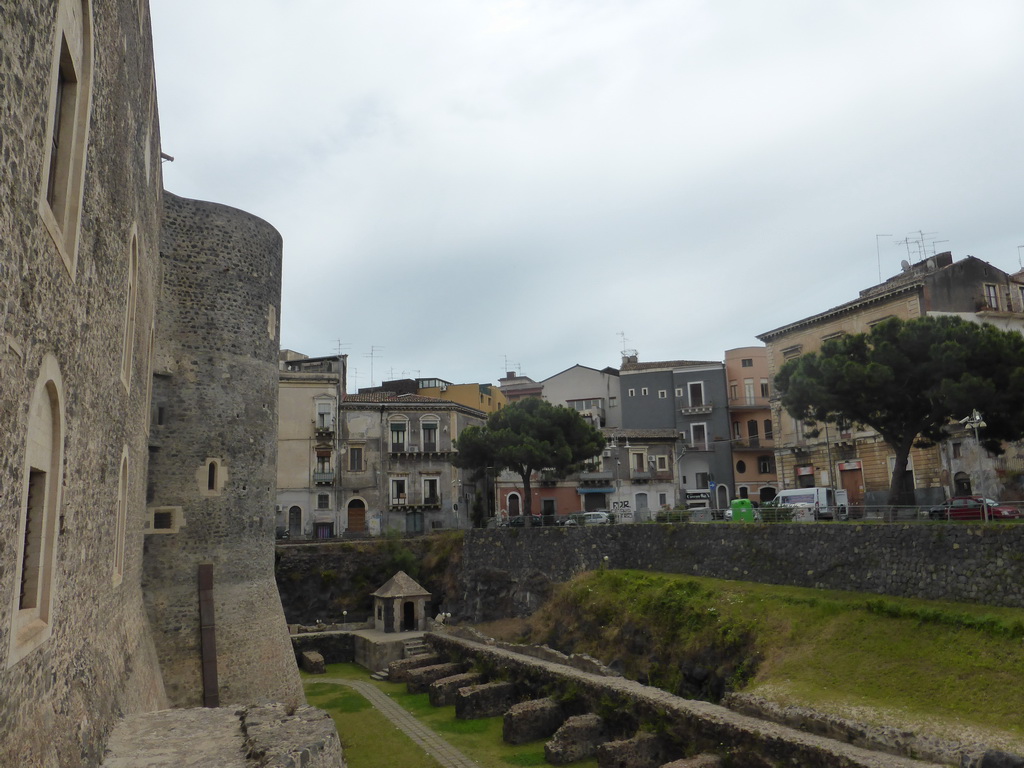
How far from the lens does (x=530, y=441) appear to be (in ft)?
115

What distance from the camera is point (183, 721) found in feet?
37.4

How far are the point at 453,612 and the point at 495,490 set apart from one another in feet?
44.0

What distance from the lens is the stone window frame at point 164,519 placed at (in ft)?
57.5

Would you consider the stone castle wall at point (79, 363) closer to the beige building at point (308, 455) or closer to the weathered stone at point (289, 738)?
the weathered stone at point (289, 738)

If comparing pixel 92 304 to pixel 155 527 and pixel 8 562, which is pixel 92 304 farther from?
pixel 155 527

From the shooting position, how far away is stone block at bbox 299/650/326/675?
2905 centimetres

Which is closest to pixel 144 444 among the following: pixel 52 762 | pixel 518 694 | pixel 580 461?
pixel 52 762

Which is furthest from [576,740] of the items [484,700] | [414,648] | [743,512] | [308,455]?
[308,455]

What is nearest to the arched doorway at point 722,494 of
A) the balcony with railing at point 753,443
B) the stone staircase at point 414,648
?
the balcony with railing at point 753,443

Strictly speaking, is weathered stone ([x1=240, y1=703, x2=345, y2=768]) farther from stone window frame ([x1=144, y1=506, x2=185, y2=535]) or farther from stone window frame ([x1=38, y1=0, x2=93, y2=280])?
stone window frame ([x1=144, y1=506, x2=185, y2=535])

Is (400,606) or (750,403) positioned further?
(750,403)

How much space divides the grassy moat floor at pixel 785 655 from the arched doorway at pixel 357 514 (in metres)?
16.5

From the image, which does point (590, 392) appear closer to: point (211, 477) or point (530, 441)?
point (530, 441)

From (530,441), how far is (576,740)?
59.7ft
